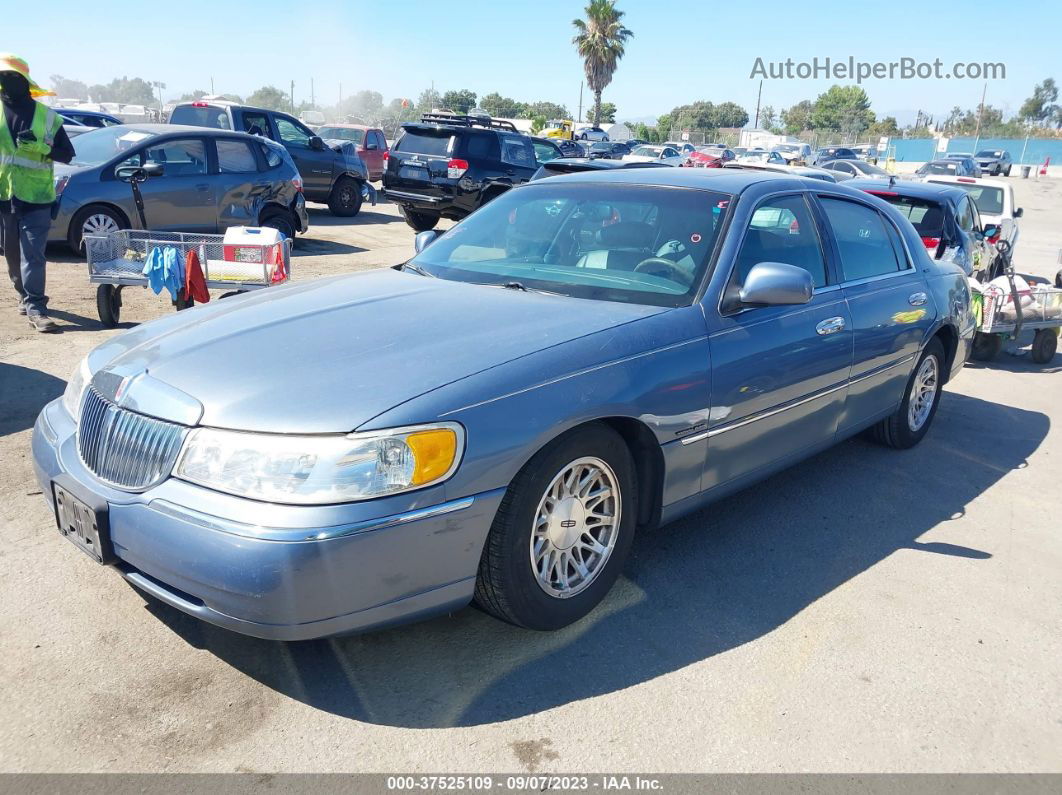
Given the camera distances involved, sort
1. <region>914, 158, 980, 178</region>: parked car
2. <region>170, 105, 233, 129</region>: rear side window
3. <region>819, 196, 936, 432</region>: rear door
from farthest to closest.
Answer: <region>914, 158, 980, 178</region>: parked car, <region>170, 105, 233, 129</region>: rear side window, <region>819, 196, 936, 432</region>: rear door

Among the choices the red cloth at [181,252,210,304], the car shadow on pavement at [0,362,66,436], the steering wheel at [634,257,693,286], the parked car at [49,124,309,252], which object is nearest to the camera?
the steering wheel at [634,257,693,286]

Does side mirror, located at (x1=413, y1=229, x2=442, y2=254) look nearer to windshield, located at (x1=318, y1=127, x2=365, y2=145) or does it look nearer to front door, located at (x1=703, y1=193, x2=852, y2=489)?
front door, located at (x1=703, y1=193, x2=852, y2=489)

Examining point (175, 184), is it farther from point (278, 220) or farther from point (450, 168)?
point (450, 168)

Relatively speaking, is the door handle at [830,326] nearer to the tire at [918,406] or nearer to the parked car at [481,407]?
the parked car at [481,407]

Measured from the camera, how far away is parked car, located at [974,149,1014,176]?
53.0 m

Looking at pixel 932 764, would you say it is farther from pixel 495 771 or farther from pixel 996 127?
pixel 996 127

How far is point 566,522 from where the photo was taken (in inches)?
127

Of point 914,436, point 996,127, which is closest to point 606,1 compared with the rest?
point 996,127

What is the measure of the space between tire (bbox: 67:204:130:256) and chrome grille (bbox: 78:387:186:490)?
24.9 feet

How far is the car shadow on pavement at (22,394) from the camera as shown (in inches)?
205

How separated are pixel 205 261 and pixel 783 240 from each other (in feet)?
14.9

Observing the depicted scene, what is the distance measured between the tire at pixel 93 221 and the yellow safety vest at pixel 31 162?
2628 mm

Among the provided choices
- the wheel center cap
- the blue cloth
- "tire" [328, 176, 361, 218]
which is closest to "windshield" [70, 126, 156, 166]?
the blue cloth

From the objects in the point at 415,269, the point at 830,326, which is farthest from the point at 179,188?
the point at 830,326
